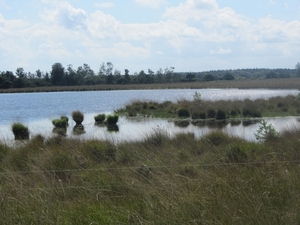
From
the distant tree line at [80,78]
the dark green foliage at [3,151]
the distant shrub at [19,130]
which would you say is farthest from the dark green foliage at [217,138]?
the distant tree line at [80,78]

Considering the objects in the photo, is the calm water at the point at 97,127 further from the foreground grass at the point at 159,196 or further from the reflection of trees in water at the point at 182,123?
the foreground grass at the point at 159,196

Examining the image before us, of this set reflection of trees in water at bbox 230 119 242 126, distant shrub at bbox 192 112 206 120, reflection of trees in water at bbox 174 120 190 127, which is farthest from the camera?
distant shrub at bbox 192 112 206 120

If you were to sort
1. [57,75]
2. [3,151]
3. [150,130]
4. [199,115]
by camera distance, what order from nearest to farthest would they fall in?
1. [3,151]
2. [150,130]
3. [199,115]
4. [57,75]

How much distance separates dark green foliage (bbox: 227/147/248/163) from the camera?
8.52 meters

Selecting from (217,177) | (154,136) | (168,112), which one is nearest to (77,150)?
(154,136)

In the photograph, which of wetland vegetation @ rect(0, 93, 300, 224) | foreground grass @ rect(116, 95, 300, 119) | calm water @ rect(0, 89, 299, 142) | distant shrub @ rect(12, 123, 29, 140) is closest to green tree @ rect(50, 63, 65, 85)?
calm water @ rect(0, 89, 299, 142)

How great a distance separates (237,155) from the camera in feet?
28.8

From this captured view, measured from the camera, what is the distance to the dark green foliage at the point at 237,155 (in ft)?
27.9

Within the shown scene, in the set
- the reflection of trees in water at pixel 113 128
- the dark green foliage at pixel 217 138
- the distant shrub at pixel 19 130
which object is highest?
the dark green foliage at pixel 217 138

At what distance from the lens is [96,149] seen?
406 inches

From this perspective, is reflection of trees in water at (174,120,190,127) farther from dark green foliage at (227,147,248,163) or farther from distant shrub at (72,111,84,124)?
dark green foliage at (227,147,248,163)

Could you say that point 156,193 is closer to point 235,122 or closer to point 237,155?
Answer: point 237,155

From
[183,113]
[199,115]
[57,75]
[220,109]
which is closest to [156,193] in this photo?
[199,115]

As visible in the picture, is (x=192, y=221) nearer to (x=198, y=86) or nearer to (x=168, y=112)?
(x=168, y=112)
